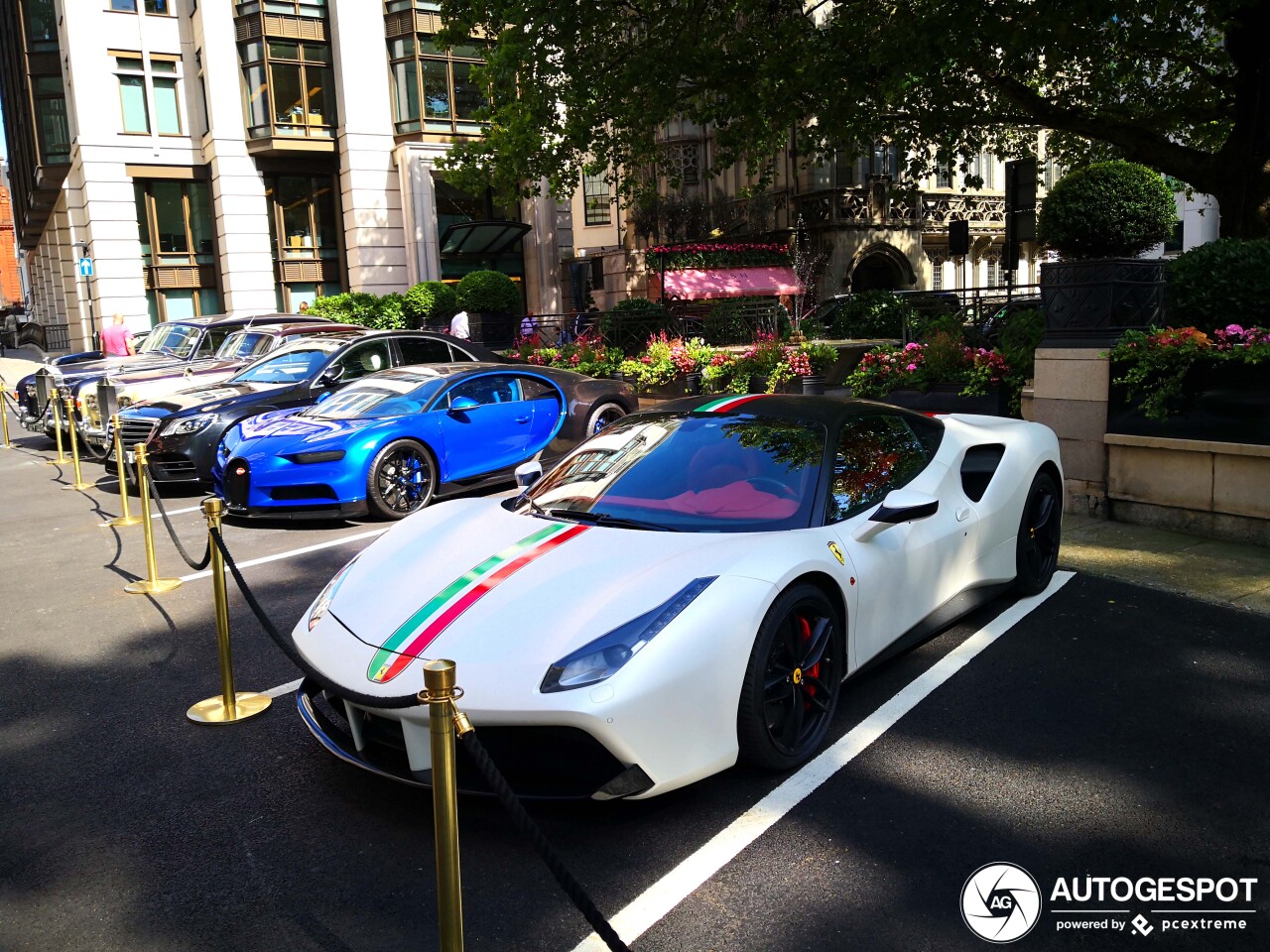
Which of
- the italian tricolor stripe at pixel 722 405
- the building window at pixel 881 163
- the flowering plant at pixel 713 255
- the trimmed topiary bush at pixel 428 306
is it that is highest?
the building window at pixel 881 163

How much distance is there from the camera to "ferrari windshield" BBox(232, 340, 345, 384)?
429 inches

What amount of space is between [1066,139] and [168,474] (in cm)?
1447

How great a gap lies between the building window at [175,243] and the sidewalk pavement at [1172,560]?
31.1m

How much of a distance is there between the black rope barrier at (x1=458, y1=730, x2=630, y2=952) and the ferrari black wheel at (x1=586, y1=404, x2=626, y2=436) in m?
7.99

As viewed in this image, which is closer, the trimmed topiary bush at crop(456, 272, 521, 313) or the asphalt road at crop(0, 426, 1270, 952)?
the asphalt road at crop(0, 426, 1270, 952)

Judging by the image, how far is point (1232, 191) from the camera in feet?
37.0

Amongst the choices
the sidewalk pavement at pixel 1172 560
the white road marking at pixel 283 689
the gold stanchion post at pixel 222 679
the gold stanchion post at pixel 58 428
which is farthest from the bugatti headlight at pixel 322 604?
the gold stanchion post at pixel 58 428

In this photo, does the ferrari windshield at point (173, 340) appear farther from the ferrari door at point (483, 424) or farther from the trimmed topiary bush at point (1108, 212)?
the trimmed topiary bush at point (1108, 212)

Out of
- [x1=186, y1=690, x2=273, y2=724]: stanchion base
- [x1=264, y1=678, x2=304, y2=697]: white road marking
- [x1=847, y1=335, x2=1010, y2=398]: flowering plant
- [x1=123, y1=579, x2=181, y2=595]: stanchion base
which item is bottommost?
[x1=264, y1=678, x2=304, y2=697]: white road marking

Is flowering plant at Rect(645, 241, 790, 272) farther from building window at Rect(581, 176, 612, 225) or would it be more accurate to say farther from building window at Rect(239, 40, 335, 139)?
building window at Rect(581, 176, 612, 225)

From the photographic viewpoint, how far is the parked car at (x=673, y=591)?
3.20 metres

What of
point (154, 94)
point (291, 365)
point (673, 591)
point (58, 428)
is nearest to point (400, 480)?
point (291, 365)

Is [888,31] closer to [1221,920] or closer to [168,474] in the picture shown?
[168,474]

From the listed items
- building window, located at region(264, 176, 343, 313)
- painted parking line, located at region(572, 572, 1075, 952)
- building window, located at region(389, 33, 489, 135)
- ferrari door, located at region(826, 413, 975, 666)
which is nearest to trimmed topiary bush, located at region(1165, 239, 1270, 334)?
ferrari door, located at region(826, 413, 975, 666)
